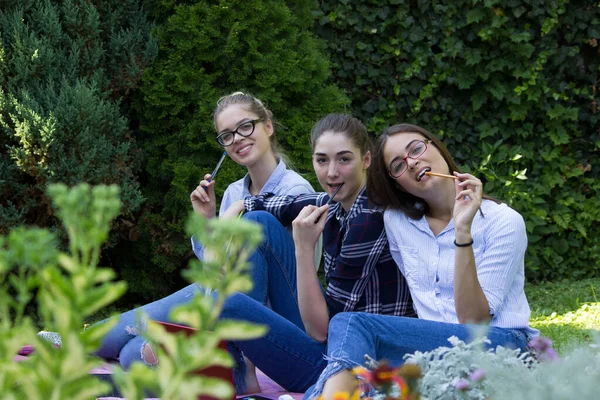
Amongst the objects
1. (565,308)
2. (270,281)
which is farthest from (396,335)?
(565,308)

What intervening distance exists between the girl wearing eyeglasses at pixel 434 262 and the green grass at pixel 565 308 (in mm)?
1080

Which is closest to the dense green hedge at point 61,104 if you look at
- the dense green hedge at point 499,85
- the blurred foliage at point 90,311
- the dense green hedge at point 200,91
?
the dense green hedge at point 200,91

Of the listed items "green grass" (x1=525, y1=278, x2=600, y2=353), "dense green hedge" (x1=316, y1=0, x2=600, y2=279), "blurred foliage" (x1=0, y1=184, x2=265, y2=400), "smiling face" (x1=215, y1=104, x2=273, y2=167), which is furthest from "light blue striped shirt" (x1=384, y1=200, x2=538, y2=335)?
"dense green hedge" (x1=316, y1=0, x2=600, y2=279)

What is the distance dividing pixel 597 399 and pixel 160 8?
3.99 metres

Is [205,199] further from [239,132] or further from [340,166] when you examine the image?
[340,166]

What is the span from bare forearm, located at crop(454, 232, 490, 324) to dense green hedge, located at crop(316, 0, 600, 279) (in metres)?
3.18

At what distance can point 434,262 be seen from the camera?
2402mm

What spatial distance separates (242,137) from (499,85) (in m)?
2.68

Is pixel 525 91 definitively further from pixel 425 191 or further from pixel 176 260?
pixel 425 191

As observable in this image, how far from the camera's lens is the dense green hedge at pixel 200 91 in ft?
14.2

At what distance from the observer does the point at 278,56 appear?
4.38m

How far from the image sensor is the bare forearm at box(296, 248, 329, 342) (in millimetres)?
2447

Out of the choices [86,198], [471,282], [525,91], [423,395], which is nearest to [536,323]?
[525,91]

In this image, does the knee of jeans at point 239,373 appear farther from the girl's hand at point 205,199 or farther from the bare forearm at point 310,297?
the girl's hand at point 205,199
